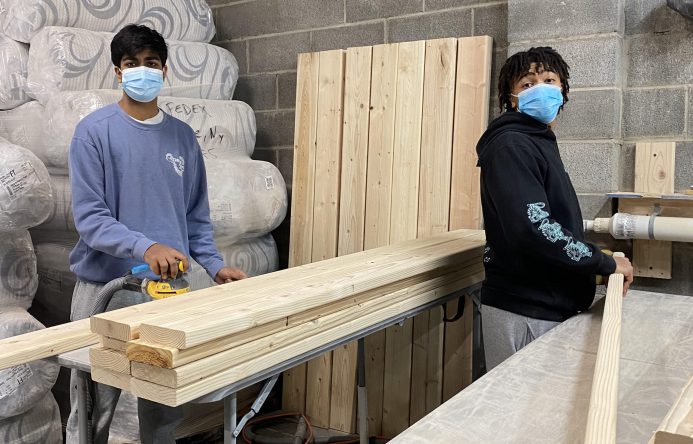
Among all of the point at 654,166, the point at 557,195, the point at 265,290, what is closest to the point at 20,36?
the point at 265,290

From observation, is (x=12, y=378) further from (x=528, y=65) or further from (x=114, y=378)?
(x=528, y=65)

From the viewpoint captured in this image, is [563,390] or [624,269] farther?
[624,269]

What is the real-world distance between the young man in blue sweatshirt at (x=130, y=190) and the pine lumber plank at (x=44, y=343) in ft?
0.76

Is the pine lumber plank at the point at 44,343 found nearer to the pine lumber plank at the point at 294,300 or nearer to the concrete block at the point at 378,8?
the pine lumber plank at the point at 294,300

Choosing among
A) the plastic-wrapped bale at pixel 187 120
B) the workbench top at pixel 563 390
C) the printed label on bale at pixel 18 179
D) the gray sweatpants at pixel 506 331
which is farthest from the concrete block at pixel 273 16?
the workbench top at pixel 563 390

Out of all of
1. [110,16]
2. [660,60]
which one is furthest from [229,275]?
[660,60]

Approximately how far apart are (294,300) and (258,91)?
2529 millimetres

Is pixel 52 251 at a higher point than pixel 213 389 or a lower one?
higher

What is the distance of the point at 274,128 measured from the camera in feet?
13.0

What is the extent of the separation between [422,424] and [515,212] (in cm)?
84

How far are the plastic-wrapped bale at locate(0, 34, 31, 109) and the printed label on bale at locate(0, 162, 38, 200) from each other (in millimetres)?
557

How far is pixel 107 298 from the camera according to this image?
2.06 metres

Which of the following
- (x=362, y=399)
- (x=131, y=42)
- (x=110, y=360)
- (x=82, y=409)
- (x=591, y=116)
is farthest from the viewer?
(x=362, y=399)

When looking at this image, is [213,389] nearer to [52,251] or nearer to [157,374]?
[157,374]
